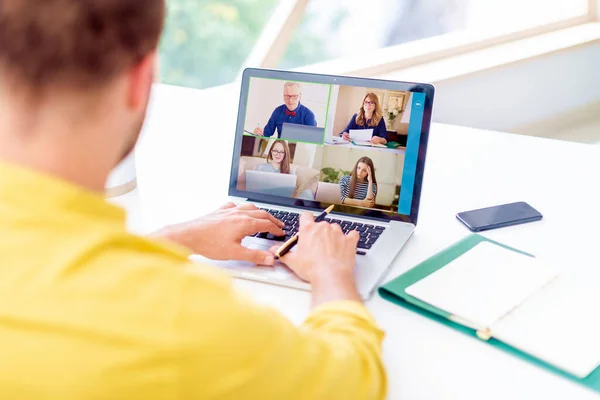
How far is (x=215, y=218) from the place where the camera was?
109 centimetres

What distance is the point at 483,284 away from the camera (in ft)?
3.21

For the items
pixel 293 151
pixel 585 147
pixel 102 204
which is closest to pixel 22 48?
pixel 102 204

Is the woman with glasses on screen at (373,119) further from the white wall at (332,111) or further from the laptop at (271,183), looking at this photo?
the laptop at (271,183)

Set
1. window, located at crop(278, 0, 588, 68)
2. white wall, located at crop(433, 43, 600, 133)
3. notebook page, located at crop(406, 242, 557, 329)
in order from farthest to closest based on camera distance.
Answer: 1. window, located at crop(278, 0, 588, 68)
2. white wall, located at crop(433, 43, 600, 133)
3. notebook page, located at crop(406, 242, 557, 329)

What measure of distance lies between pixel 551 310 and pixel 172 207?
721 millimetres

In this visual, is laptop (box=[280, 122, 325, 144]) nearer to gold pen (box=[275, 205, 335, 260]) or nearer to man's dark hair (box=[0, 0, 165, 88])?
gold pen (box=[275, 205, 335, 260])

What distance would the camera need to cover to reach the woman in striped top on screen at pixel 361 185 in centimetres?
119

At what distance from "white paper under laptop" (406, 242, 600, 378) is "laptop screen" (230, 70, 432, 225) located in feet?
0.71

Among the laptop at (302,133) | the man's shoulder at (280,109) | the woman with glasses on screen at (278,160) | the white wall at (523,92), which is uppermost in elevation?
the white wall at (523,92)

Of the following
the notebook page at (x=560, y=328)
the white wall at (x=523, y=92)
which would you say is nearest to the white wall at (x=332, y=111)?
the notebook page at (x=560, y=328)

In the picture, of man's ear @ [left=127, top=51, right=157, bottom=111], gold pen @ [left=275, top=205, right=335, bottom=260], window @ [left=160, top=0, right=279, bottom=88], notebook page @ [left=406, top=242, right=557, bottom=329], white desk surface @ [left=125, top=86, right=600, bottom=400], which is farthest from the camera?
window @ [left=160, top=0, right=279, bottom=88]

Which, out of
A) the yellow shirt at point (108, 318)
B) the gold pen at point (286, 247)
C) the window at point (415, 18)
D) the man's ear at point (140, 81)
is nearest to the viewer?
the yellow shirt at point (108, 318)

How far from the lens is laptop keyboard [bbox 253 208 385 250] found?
43.9 inches

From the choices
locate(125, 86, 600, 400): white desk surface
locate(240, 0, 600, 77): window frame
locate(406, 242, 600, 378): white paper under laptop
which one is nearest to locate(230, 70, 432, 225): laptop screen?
locate(125, 86, 600, 400): white desk surface
